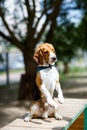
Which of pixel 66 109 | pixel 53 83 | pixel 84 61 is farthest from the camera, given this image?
pixel 84 61

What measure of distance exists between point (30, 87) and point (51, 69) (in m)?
5.66

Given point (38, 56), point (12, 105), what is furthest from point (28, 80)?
point (38, 56)

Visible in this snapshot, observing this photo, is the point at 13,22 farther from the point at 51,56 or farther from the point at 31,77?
the point at 51,56

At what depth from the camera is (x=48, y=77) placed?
2582 millimetres

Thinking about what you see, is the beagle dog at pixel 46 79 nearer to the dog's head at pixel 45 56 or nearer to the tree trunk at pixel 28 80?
the dog's head at pixel 45 56

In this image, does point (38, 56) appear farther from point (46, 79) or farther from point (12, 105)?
point (12, 105)

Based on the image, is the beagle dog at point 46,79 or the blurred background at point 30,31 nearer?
the beagle dog at point 46,79

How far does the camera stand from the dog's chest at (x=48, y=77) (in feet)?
8.46

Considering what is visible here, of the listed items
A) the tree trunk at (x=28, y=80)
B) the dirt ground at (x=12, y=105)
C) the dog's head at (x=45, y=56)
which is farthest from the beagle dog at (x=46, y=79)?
the tree trunk at (x=28, y=80)

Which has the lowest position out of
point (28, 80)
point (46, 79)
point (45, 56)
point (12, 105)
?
point (12, 105)

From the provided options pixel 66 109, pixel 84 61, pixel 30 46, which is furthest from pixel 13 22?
pixel 84 61

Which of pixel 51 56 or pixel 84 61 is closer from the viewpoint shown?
pixel 51 56

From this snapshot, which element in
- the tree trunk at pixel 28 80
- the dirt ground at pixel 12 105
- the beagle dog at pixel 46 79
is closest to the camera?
the beagle dog at pixel 46 79

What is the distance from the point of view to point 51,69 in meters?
2.62
